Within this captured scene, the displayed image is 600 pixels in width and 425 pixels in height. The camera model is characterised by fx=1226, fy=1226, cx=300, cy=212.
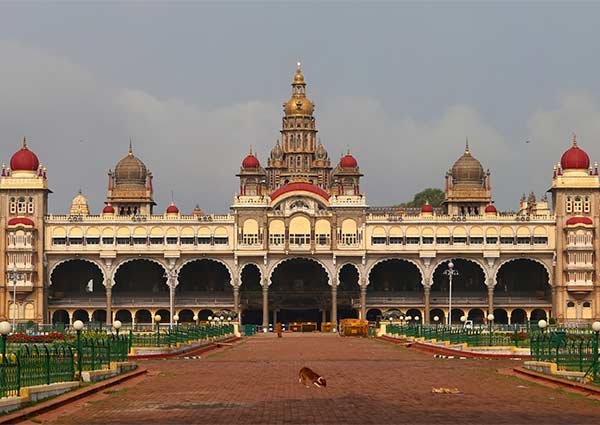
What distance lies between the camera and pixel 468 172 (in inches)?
5069

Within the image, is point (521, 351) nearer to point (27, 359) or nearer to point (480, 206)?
point (27, 359)

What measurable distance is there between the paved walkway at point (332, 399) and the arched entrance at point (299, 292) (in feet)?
245

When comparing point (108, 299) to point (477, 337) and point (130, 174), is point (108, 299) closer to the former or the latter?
point (130, 174)

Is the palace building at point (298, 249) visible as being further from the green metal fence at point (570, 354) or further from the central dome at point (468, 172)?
the green metal fence at point (570, 354)

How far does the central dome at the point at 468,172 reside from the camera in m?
129

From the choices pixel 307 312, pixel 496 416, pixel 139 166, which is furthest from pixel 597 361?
pixel 139 166

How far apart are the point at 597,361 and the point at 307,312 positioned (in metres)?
88.9

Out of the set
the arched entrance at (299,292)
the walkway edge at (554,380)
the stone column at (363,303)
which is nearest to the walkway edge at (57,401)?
the walkway edge at (554,380)

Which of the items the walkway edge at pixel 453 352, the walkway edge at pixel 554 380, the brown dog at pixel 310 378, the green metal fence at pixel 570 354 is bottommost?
the walkway edge at pixel 453 352

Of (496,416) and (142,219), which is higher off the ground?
(142,219)

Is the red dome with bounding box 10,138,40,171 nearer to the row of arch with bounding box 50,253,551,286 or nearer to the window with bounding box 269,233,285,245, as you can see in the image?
the row of arch with bounding box 50,253,551,286

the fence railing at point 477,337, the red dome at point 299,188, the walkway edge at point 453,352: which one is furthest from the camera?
the red dome at point 299,188

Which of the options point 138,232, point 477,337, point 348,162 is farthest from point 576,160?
point 477,337

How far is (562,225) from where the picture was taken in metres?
114
